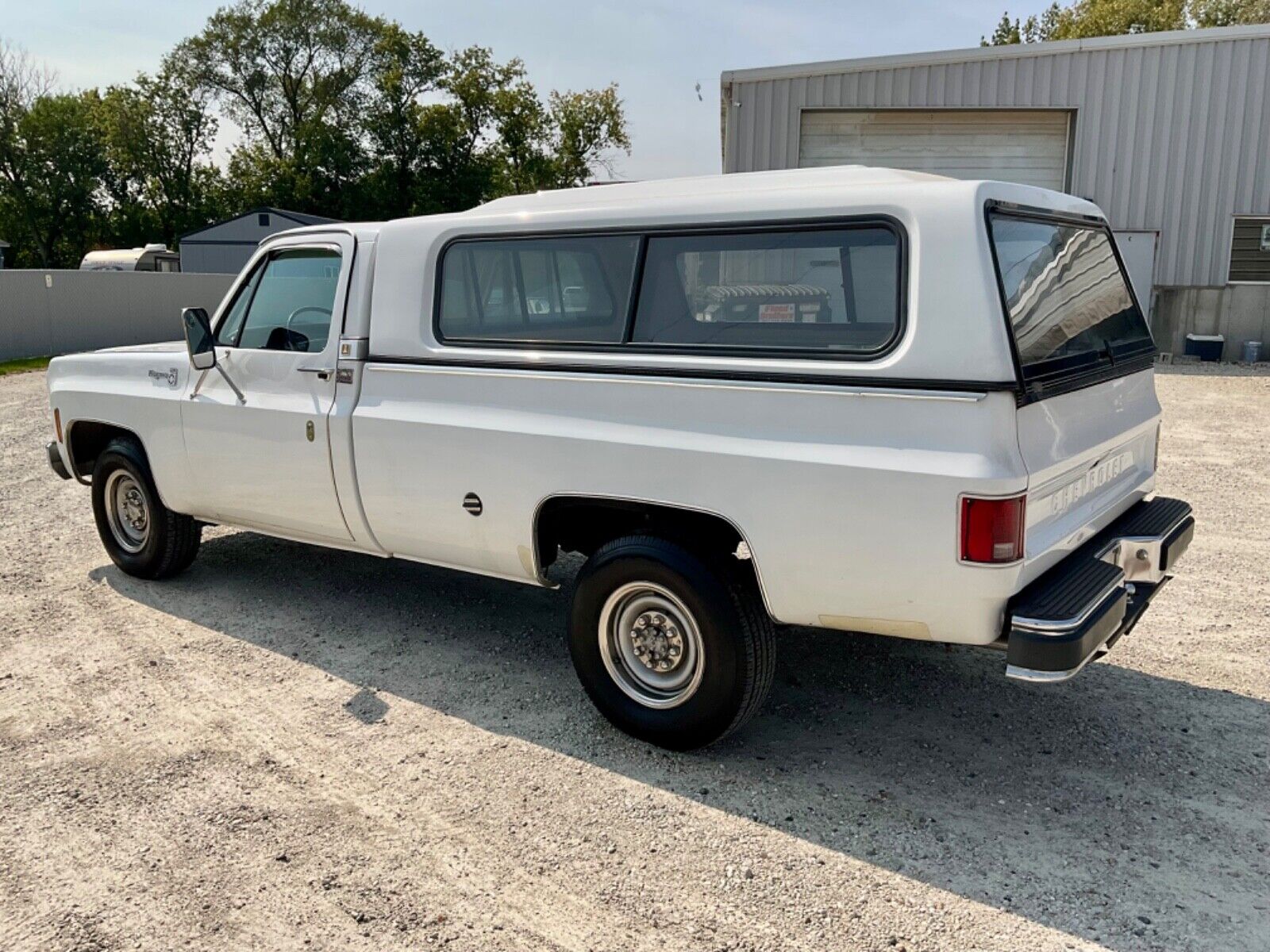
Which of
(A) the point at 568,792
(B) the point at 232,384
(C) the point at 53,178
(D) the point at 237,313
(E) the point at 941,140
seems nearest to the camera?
(A) the point at 568,792

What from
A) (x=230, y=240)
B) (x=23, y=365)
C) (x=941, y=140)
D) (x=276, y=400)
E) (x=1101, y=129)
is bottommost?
(x=23, y=365)

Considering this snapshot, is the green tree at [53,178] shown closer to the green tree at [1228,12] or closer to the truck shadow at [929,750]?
the truck shadow at [929,750]

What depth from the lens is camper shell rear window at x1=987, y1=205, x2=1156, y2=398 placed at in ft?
10.9

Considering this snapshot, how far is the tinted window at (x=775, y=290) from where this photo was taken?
3383 mm

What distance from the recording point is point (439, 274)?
4.48 metres

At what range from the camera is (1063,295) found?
378 centimetres

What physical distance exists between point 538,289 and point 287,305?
5.28ft

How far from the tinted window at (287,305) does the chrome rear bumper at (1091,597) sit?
3326 mm

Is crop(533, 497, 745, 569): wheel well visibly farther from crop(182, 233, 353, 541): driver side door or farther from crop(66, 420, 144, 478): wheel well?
crop(66, 420, 144, 478): wheel well

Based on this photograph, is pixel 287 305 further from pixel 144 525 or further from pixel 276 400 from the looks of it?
pixel 144 525

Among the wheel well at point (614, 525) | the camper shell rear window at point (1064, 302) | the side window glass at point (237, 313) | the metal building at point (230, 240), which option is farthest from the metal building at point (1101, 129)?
the metal building at point (230, 240)

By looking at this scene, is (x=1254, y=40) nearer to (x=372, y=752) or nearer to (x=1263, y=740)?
(x=1263, y=740)

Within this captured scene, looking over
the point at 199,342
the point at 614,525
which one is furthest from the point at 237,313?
the point at 614,525

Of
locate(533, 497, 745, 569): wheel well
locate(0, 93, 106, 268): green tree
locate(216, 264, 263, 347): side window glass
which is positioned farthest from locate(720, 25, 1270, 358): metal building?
locate(0, 93, 106, 268): green tree
